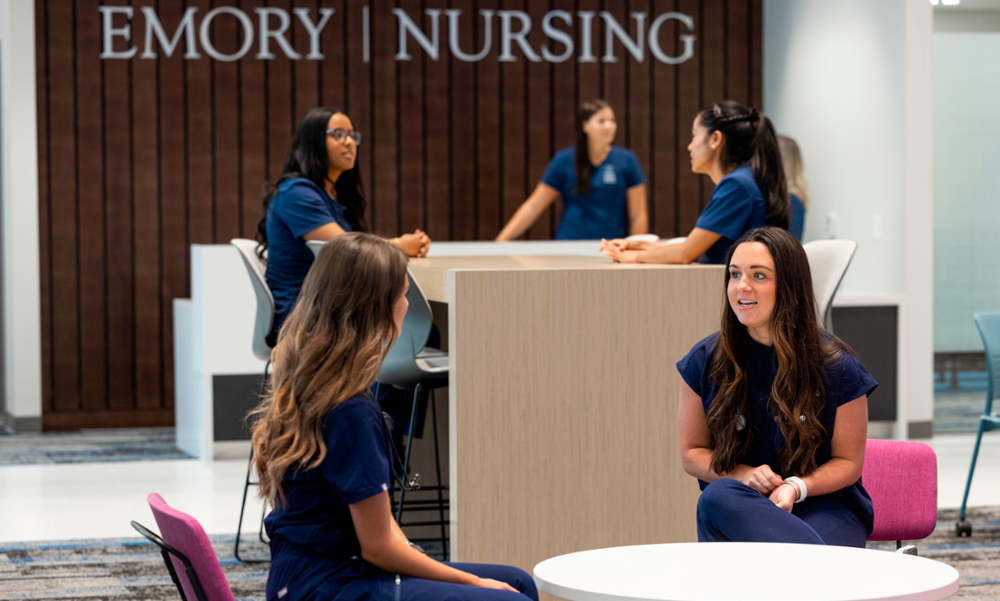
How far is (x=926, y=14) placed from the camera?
614 cm

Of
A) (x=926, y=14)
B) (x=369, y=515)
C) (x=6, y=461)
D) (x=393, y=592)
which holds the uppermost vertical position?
(x=926, y=14)

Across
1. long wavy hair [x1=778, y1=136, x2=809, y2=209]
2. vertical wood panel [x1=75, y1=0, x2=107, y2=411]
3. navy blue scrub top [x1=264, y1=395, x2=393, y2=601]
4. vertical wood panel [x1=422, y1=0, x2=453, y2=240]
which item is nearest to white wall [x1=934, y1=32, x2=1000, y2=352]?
long wavy hair [x1=778, y1=136, x2=809, y2=209]

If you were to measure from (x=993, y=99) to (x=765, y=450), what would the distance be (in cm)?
478

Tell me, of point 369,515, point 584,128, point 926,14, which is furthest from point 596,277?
point 926,14

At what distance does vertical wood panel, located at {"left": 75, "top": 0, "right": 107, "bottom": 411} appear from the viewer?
686cm

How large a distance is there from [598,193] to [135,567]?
134 inches

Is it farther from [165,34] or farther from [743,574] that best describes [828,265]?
[165,34]

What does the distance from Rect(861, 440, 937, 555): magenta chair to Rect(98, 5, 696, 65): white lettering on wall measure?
198 inches

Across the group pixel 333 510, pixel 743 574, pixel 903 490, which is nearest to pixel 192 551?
pixel 333 510

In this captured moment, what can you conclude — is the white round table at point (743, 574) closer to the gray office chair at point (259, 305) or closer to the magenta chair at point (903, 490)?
the magenta chair at point (903, 490)

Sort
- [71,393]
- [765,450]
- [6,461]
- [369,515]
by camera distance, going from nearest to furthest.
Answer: [369,515], [765,450], [6,461], [71,393]

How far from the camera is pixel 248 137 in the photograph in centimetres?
709

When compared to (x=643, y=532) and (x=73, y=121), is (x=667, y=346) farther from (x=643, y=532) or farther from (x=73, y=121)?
(x=73, y=121)

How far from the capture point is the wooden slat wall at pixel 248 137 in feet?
22.6
